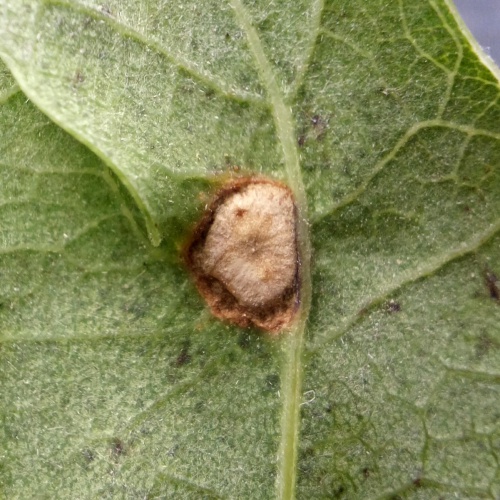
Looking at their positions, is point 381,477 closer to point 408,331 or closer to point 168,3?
point 408,331

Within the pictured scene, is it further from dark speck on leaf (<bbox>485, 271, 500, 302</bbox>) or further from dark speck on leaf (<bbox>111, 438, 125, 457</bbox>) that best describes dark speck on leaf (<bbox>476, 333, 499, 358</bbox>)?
A: dark speck on leaf (<bbox>111, 438, 125, 457</bbox>)

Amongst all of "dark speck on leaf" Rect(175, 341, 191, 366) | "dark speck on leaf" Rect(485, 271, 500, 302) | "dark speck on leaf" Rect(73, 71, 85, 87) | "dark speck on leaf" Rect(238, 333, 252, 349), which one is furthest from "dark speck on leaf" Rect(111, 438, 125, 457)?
"dark speck on leaf" Rect(485, 271, 500, 302)

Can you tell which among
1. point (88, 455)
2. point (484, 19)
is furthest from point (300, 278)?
point (484, 19)

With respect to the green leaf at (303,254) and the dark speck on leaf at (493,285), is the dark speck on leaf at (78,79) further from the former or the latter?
the dark speck on leaf at (493,285)

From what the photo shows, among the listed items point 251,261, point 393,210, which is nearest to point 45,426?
point 251,261

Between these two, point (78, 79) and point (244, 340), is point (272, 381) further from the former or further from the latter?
point (78, 79)

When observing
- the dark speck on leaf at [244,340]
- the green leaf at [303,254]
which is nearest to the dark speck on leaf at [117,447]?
the green leaf at [303,254]
